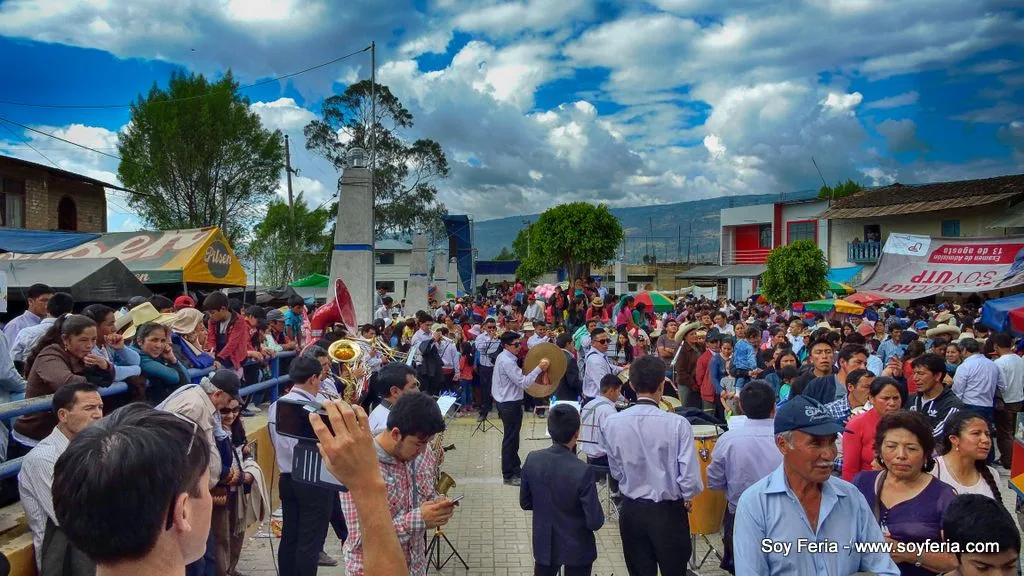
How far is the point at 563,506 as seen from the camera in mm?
4395

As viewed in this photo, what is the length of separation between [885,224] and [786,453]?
121 ft

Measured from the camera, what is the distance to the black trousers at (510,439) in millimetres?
8711

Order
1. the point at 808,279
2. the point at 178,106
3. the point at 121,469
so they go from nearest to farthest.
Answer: the point at 121,469 → the point at 808,279 → the point at 178,106

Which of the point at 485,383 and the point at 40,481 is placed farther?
the point at 485,383

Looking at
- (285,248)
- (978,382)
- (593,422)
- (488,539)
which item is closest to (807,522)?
(593,422)

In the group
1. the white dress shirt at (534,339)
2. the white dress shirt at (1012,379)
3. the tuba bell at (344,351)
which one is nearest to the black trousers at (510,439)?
the tuba bell at (344,351)

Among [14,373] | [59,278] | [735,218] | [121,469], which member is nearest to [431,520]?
[121,469]

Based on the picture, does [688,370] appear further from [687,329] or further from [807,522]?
[807,522]

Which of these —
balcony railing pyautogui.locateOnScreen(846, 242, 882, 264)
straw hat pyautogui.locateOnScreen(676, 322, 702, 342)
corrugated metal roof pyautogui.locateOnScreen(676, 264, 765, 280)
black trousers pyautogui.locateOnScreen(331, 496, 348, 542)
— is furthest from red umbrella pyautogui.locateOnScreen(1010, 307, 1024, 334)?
corrugated metal roof pyautogui.locateOnScreen(676, 264, 765, 280)

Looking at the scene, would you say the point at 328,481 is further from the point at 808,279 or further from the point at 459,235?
the point at 459,235

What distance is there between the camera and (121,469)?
149 centimetres

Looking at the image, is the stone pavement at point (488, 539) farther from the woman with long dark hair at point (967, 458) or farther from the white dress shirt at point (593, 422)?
the woman with long dark hair at point (967, 458)

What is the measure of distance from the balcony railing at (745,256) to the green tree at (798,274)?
17.0 m

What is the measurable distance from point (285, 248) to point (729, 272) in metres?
28.6
